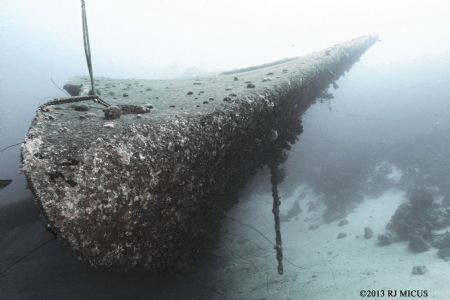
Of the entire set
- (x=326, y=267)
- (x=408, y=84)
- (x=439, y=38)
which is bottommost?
(x=326, y=267)

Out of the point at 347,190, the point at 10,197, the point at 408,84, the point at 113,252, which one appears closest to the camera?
the point at 113,252

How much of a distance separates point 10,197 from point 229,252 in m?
4.58

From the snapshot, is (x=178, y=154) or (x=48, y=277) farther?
(x=48, y=277)

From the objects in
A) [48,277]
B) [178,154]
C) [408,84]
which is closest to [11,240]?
[48,277]

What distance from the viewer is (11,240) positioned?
518 cm

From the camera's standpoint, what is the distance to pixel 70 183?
1106 mm

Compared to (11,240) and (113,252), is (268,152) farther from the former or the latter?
(11,240)

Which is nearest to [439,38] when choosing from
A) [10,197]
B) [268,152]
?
[268,152]

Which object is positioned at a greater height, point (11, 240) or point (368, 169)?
point (11, 240)

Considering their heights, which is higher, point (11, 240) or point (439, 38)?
point (439, 38)

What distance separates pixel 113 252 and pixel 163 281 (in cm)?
288

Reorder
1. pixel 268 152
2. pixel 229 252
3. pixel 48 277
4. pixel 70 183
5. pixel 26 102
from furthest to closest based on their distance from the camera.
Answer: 1. pixel 26 102
2. pixel 229 252
3. pixel 48 277
4. pixel 268 152
5. pixel 70 183

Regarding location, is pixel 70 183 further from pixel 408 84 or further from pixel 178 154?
pixel 408 84

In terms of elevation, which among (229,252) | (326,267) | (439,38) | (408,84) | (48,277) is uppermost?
(439,38)
